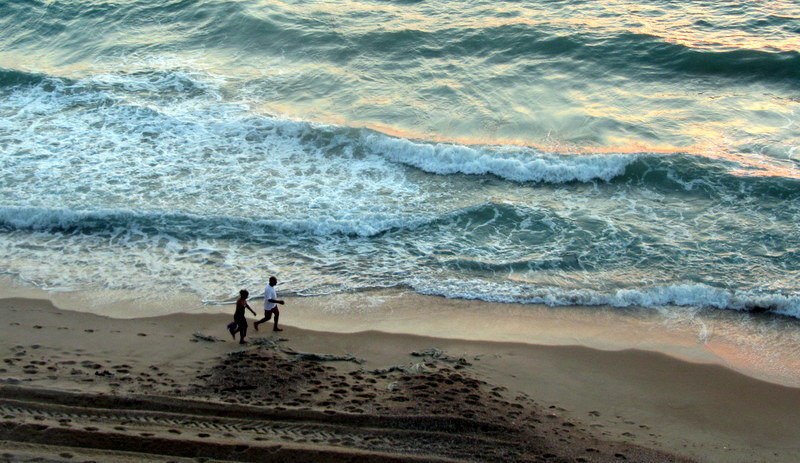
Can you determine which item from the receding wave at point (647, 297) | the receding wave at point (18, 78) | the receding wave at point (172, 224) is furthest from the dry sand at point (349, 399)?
the receding wave at point (18, 78)

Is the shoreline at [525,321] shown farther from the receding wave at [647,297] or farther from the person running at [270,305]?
the person running at [270,305]

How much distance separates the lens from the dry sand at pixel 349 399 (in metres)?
6.79

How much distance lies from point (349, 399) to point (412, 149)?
8284 mm

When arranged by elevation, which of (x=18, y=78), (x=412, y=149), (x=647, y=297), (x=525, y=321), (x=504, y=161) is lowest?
(x=525, y=321)

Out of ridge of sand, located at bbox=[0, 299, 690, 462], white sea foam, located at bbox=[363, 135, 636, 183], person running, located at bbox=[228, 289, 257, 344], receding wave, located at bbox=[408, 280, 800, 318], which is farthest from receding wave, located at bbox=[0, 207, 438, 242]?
ridge of sand, located at bbox=[0, 299, 690, 462]

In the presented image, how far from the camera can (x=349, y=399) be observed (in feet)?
25.5

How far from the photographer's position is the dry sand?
22.3 ft

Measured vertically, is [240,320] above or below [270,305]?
below

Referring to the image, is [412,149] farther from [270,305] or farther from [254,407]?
[254,407]

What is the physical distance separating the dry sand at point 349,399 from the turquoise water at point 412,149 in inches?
60.3

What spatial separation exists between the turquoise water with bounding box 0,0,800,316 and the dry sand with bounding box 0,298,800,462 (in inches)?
60.3

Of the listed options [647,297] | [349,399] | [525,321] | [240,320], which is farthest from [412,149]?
[349,399]

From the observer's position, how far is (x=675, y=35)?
1956cm

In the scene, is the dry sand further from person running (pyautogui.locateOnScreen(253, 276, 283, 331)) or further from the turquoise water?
the turquoise water
